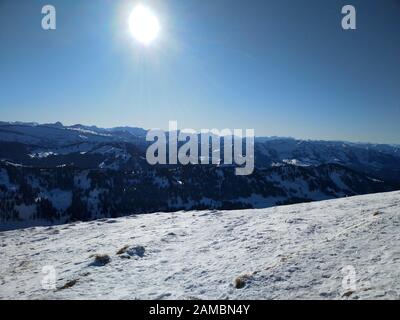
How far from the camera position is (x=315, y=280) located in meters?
13.1

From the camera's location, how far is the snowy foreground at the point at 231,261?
13023 mm

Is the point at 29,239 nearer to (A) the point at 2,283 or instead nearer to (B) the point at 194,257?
(A) the point at 2,283

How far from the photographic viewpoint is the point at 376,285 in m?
11.7

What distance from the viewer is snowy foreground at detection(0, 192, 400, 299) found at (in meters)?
13.0

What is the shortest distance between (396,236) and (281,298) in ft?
26.7

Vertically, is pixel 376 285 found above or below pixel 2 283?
above

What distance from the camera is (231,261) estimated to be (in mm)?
17047
